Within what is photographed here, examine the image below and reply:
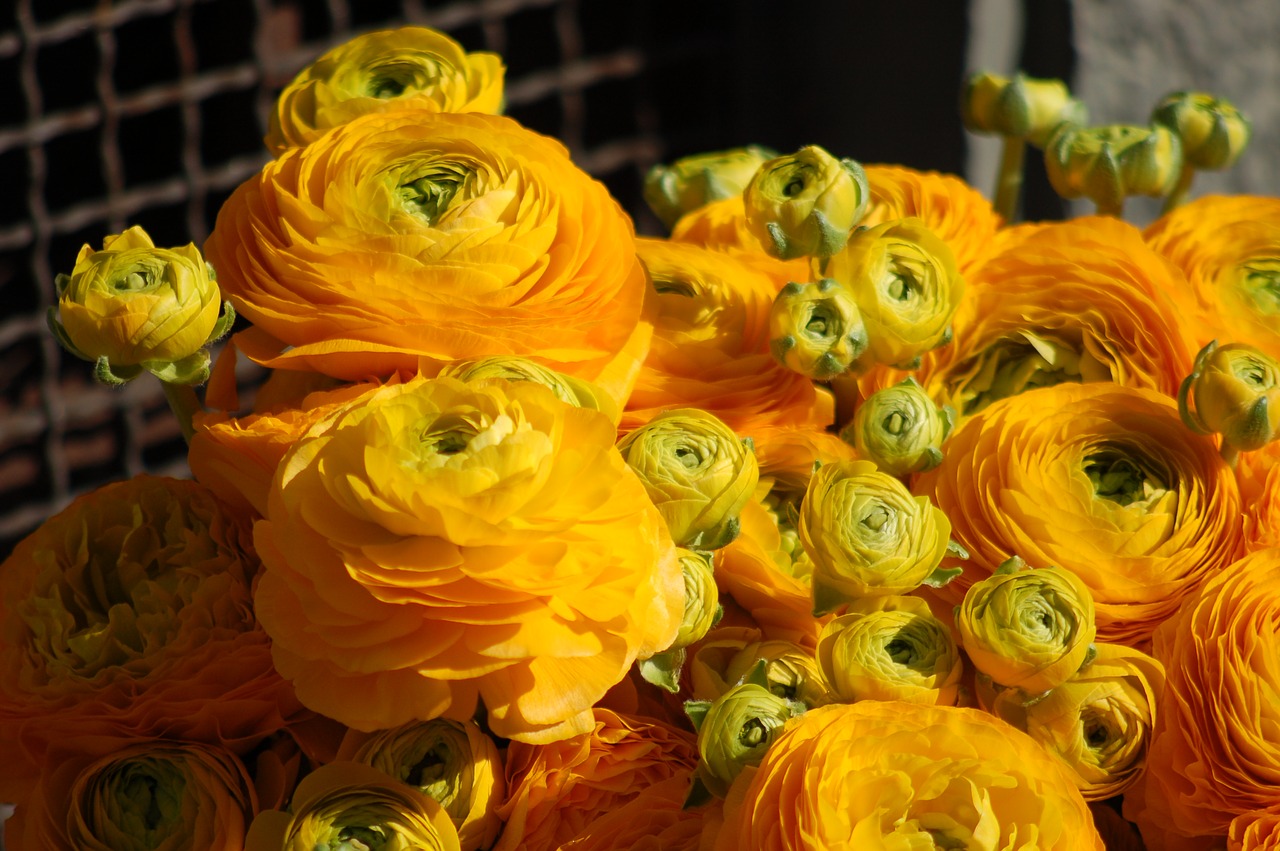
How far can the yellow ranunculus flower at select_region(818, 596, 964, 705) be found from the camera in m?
0.41

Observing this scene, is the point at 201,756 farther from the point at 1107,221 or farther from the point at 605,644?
the point at 1107,221

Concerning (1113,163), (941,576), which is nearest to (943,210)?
(1113,163)

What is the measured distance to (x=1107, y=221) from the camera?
0.53 metres

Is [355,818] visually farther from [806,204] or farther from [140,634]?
[806,204]

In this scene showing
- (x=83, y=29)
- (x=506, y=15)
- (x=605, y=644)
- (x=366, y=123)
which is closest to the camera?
(x=605, y=644)

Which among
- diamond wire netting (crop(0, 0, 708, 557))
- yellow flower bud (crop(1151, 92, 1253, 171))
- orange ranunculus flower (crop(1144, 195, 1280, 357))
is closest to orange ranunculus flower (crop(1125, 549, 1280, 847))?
orange ranunculus flower (crop(1144, 195, 1280, 357))

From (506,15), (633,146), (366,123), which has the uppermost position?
(366,123)

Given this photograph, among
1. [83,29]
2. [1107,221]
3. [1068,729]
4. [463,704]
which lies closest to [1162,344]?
[1107,221]

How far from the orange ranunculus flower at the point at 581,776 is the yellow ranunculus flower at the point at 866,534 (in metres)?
0.07

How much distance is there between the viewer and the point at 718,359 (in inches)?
19.8

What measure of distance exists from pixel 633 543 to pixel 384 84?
27 cm

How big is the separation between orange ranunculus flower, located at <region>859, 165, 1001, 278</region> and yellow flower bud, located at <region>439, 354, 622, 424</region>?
170 mm

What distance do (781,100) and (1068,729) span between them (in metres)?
1.07

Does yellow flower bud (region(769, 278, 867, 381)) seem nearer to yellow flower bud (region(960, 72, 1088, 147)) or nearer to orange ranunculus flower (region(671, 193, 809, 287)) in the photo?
orange ranunculus flower (region(671, 193, 809, 287))
